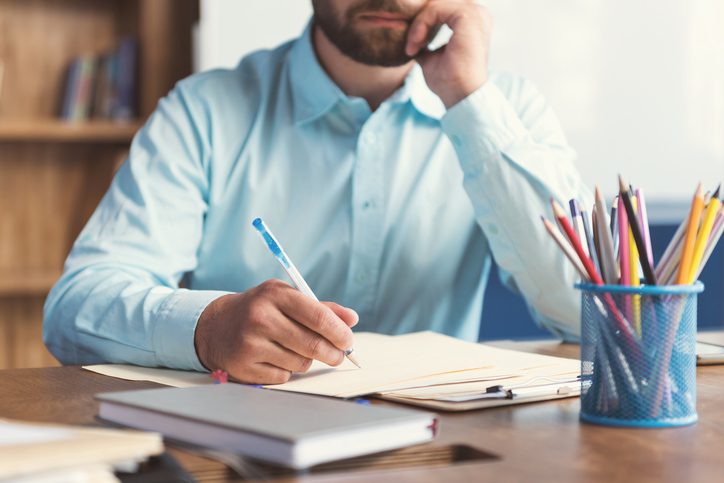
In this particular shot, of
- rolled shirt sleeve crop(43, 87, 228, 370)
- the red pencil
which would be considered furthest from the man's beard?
the red pencil

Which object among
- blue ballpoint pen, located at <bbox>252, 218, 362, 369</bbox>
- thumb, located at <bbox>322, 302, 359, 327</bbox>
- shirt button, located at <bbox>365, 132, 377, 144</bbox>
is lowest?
thumb, located at <bbox>322, 302, 359, 327</bbox>

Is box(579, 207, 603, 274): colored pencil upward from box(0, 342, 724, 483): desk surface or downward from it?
upward

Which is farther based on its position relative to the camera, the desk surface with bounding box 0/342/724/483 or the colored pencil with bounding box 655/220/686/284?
the colored pencil with bounding box 655/220/686/284

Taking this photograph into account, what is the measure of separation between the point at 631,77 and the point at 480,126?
1.42m

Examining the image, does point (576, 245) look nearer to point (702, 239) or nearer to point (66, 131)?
point (702, 239)

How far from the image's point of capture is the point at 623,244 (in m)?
0.82

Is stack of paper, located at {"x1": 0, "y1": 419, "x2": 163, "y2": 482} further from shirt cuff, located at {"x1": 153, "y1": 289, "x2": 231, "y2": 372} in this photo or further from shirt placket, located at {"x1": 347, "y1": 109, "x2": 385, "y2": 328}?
shirt placket, located at {"x1": 347, "y1": 109, "x2": 385, "y2": 328}

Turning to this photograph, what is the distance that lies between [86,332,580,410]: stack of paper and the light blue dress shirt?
1.04 ft

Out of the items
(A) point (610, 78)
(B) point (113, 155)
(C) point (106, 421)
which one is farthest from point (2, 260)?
(C) point (106, 421)

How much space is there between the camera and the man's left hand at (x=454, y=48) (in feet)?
4.67

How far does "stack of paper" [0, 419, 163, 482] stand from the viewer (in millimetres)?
540

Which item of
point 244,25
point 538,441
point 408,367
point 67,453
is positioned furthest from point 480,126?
point 244,25

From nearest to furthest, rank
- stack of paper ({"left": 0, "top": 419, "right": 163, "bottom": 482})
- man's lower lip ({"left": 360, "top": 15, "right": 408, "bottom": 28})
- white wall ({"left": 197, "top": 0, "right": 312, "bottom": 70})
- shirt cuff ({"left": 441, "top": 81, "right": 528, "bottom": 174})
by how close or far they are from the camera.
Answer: stack of paper ({"left": 0, "top": 419, "right": 163, "bottom": 482})
shirt cuff ({"left": 441, "top": 81, "right": 528, "bottom": 174})
man's lower lip ({"left": 360, "top": 15, "right": 408, "bottom": 28})
white wall ({"left": 197, "top": 0, "right": 312, "bottom": 70})

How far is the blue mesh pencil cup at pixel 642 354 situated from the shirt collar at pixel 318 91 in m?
0.85
